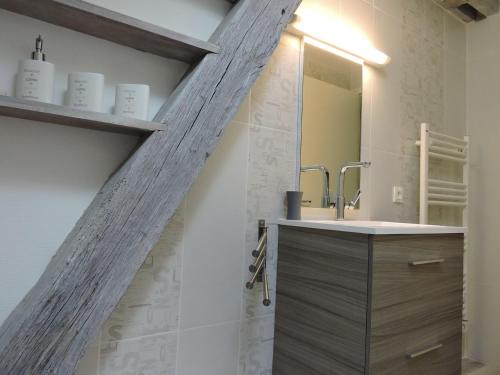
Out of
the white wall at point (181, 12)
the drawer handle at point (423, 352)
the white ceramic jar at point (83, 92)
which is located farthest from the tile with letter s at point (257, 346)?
the white wall at point (181, 12)

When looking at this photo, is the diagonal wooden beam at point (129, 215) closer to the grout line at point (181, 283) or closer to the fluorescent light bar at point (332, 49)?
the grout line at point (181, 283)

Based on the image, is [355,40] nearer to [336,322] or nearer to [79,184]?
[336,322]

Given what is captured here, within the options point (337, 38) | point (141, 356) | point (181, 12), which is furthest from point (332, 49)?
point (141, 356)

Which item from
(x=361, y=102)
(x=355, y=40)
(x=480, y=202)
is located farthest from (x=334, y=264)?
(x=480, y=202)

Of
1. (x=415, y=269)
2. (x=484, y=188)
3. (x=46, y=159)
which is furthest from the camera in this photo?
(x=484, y=188)

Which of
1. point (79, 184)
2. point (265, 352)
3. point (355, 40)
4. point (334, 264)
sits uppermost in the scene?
point (355, 40)

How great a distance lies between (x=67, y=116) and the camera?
0.82m

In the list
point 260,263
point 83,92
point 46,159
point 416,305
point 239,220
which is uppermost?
point 83,92

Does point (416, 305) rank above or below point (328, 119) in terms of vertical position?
below

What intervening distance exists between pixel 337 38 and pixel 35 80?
1.26m

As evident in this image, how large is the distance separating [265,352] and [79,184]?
930mm

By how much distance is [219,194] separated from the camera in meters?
1.30

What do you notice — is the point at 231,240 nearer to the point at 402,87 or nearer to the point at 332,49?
the point at 332,49

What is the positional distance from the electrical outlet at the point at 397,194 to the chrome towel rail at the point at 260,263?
88cm
